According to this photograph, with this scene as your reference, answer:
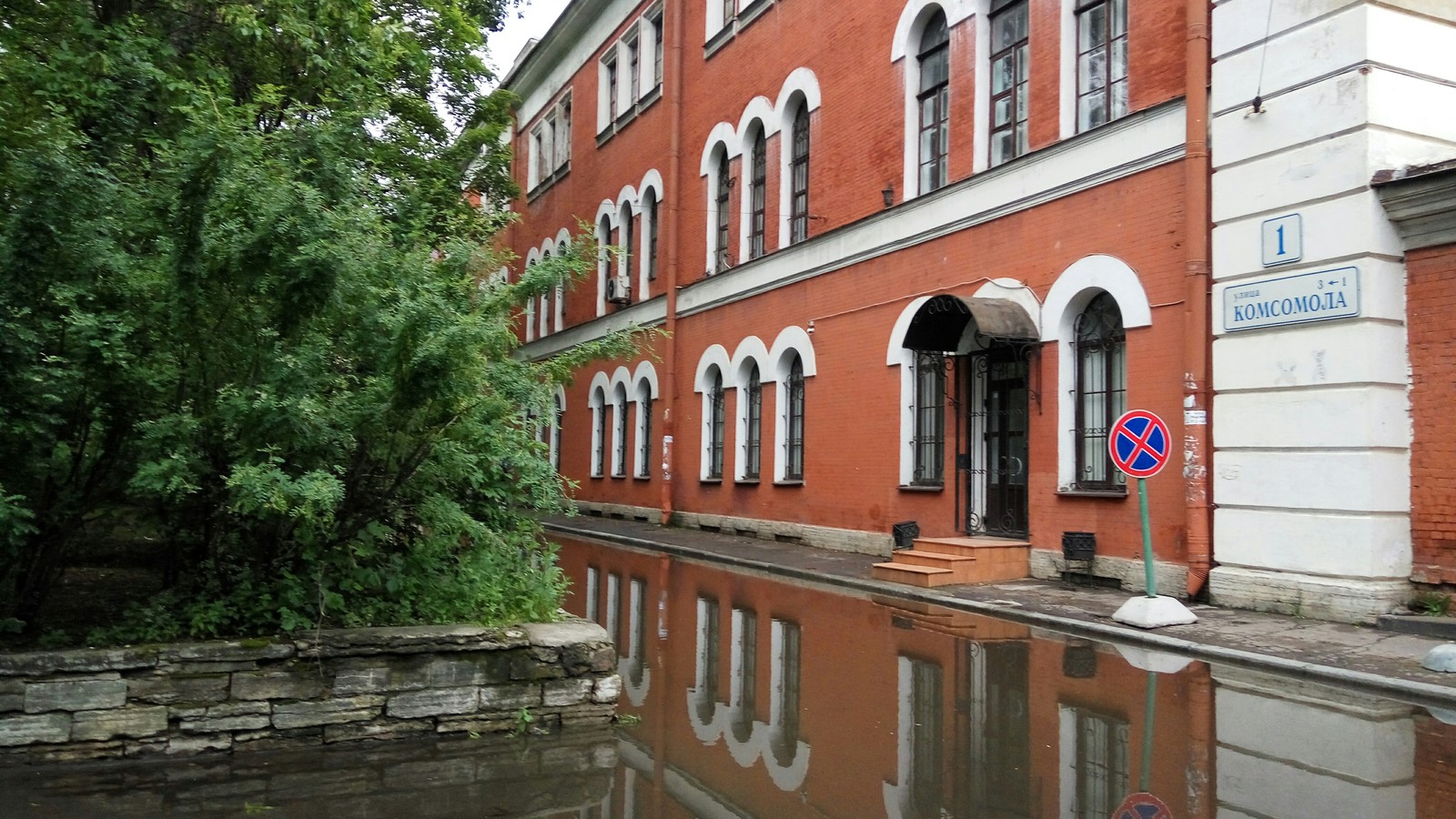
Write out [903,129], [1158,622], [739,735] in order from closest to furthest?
[739,735] < [1158,622] < [903,129]

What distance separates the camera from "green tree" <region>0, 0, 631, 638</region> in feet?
19.4

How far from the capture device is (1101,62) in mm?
13719

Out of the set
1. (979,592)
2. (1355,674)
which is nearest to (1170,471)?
(979,592)

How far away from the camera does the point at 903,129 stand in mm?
17141

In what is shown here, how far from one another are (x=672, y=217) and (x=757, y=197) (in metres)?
3.52

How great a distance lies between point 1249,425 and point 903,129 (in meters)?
7.71

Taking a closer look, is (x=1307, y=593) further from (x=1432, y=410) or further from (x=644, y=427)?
(x=644, y=427)

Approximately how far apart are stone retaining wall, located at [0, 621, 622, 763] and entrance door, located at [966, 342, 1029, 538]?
30.0 feet

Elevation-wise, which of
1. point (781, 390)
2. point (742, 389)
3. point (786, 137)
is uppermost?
point (786, 137)

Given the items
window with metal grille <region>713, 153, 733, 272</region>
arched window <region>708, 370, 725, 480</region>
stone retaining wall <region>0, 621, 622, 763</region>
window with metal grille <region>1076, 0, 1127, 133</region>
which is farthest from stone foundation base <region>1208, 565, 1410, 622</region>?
window with metal grille <region>713, 153, 733, 272</region>

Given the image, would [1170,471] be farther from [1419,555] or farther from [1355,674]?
[1355,674]

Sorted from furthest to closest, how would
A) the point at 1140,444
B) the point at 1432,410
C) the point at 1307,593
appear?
the point at 1140,444 < the point at 1307,593 < the point at 1432,410

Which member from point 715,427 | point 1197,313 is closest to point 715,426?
point 715,427

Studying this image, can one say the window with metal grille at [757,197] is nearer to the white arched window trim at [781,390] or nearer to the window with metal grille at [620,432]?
the white arched window trim at [781,390]
